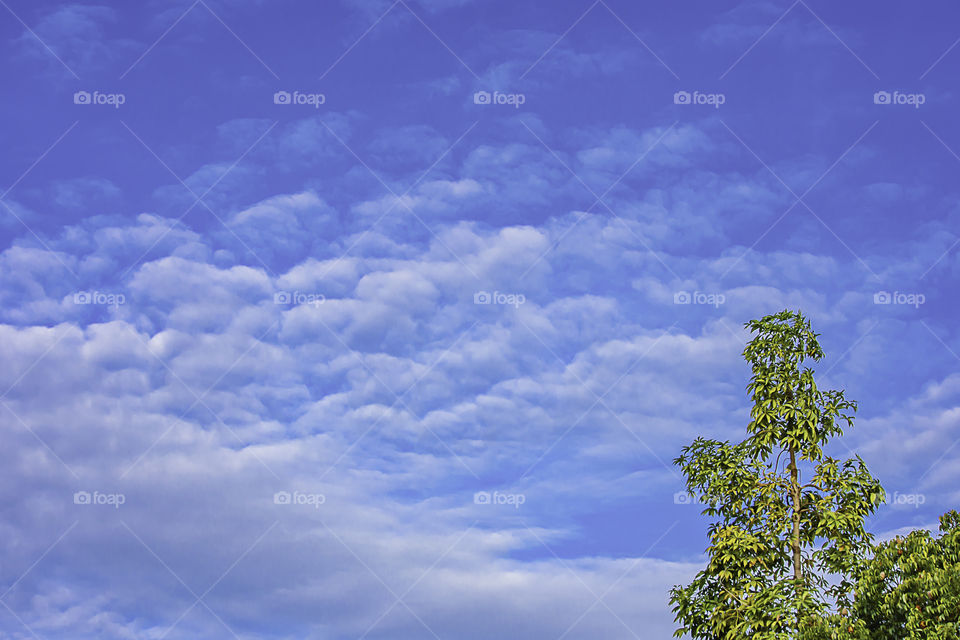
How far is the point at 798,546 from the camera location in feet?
59.1

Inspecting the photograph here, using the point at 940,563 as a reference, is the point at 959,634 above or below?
below

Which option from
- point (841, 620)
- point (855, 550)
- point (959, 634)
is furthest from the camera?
point (855, 550)

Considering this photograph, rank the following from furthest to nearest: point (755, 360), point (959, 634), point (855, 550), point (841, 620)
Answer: point (755, 360) → point (855, 550) → point (841, 620) → point (959, 634)

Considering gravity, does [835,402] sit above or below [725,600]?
above

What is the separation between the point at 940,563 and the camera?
1622 centimetres

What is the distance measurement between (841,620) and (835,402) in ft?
12.9

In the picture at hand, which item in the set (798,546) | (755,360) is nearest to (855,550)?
(798,546)

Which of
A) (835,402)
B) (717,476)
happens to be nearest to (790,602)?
(717,476)

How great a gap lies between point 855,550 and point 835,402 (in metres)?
2.65

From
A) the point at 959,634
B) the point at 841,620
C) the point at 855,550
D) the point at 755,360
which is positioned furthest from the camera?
the point at 755,360

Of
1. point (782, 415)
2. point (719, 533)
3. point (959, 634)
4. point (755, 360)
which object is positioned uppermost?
point (755, 360)

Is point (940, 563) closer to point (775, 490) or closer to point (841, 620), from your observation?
point (841, 620)

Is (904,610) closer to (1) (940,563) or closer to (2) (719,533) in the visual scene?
(1) (940,563)

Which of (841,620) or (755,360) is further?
(755,360)
